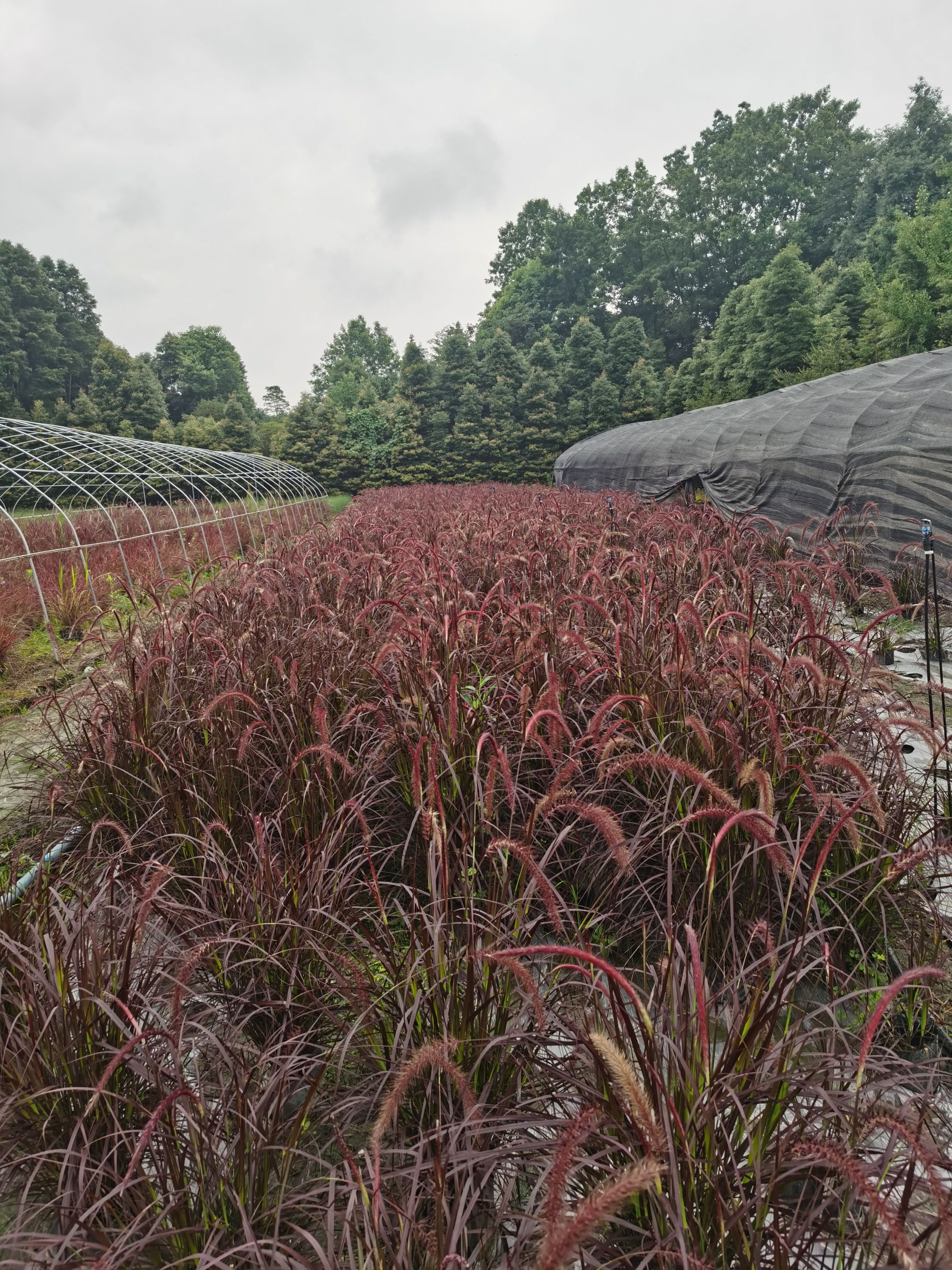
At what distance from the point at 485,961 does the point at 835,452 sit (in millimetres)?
9616

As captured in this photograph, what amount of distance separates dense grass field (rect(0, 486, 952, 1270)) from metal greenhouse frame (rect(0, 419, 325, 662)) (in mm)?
2477

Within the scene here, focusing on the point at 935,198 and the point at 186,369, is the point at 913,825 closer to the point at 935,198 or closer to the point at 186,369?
the point at 935,198

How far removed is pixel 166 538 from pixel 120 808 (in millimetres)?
11776

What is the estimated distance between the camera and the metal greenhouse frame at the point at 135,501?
8.76 meters

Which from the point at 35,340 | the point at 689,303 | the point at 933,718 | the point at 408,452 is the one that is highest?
the point at 35,340

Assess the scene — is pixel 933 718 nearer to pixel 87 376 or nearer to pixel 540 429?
pixel 540 429

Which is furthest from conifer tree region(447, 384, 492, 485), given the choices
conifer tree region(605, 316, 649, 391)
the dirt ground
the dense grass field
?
the dense grass field

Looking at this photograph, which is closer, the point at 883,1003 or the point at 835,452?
the point at 883,1003

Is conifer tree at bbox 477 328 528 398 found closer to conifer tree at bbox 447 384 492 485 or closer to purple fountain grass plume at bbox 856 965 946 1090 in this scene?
conifer tree at bbox 447 384 492 485

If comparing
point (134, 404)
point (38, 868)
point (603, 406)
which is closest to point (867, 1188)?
point (38, 868)

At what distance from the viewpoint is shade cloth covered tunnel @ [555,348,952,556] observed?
25.5ft

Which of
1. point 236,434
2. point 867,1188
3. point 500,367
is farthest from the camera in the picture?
point 236,434

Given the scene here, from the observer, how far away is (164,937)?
197 centimetres

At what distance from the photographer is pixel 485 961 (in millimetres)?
1617
